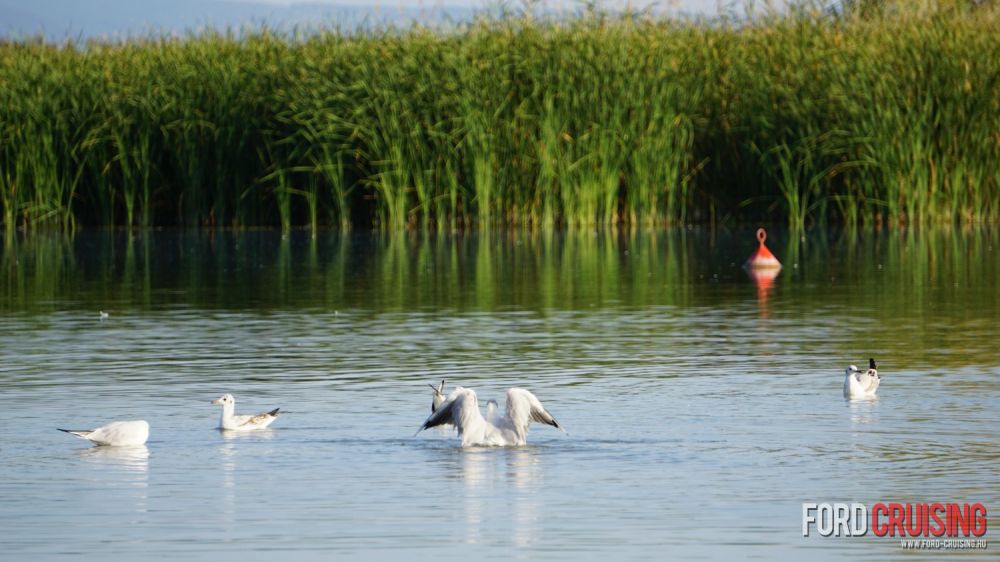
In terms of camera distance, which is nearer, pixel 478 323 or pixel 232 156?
pixel 478 323

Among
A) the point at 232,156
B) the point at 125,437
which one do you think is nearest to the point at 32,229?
the point at 232,156

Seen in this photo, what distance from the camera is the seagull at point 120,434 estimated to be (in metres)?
9.30

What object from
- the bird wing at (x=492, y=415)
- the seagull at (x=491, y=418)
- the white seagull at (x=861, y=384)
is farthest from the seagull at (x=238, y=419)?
the white seagull at (x=861, y=384)

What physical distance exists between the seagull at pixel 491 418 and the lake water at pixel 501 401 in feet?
0.31

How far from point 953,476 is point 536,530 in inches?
80.7

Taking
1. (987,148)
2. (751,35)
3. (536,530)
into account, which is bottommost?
(536,530)

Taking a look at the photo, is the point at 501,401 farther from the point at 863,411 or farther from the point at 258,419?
the point at 863,411

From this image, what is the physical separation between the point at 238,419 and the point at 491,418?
1.34 metres

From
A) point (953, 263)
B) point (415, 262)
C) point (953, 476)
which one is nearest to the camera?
point (953, 476)

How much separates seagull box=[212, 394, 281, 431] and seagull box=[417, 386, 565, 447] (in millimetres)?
927

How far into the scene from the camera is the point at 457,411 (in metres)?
9.38

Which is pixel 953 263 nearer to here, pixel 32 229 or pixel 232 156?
pixel 232 156

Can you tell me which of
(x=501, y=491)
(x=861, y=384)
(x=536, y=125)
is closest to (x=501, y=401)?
(x=861, y=384)

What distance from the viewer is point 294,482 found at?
338 inches
